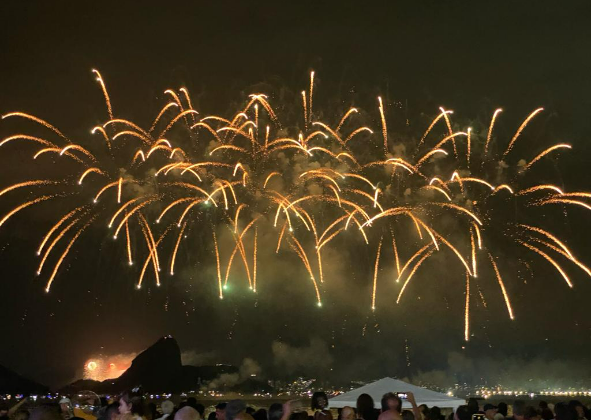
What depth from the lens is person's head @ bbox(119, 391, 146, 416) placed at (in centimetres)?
1139

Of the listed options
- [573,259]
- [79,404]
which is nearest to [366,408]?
[79,404]

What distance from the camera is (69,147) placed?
39438 millimetres

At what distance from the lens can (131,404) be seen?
41.9 ft

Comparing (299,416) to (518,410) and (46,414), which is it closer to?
(518,410)

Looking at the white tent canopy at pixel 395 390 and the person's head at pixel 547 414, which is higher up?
the white tent canopy at pixel 395 390

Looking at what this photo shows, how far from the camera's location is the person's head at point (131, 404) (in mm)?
11391

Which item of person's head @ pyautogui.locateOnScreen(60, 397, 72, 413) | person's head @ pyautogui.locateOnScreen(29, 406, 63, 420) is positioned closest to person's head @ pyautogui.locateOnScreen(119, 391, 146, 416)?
person's head @ pyautogui.locateOnScreen(60, 397, 72, 413)

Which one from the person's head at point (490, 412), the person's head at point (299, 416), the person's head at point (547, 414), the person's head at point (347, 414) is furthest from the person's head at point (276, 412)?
the person's head at point (547, 414)

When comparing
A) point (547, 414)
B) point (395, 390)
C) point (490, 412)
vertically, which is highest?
point (395, 390)

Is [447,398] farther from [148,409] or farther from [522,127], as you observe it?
[522,127]

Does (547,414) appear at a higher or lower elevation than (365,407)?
lower

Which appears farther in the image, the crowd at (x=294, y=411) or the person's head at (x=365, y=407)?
the person's head at (x=365, y=407)

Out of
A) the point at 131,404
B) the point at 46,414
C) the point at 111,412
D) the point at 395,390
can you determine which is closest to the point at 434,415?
the point at 131,404

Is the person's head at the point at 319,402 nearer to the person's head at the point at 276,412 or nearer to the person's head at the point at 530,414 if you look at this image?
the person's head at the point at 276,412
